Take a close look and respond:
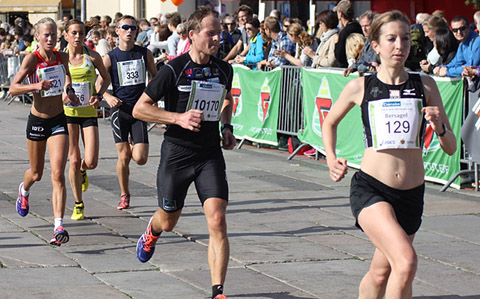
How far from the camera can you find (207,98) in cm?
627

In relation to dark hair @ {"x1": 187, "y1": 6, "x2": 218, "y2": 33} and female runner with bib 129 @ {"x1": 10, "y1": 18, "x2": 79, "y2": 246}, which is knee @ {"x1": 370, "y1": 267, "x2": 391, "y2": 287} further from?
female runner with bib 129 @ {"x1": 10, "y1": 18, "x2": 79, "y2": 246}

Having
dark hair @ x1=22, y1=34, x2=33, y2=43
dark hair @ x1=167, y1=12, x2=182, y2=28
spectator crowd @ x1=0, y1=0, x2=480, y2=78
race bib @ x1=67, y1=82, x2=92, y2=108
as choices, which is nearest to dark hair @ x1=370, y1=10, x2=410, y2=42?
race bib @ x1=67, y1=82, x2=92, y2=108

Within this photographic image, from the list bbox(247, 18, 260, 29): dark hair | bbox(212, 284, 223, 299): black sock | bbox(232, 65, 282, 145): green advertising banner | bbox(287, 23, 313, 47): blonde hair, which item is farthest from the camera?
bbox(247, 18, 260, 29): dark hair

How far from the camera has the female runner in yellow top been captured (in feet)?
30.6

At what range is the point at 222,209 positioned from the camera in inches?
238

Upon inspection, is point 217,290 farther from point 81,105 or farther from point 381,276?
point 81,105

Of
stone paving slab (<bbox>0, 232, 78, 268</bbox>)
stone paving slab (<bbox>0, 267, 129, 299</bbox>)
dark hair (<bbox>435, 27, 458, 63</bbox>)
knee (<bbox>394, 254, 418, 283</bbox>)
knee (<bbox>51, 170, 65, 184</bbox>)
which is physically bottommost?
stone paving slab (<bbox>0, 232, 78, 268</bbox>)

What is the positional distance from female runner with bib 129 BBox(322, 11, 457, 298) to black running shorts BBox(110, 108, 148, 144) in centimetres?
479

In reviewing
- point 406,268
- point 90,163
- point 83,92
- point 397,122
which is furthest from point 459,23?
point 406,268

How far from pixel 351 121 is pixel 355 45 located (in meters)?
1.03

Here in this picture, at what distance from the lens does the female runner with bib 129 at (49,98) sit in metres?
8.28

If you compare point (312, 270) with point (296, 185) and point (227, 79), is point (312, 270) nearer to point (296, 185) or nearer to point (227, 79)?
point (227, 79)

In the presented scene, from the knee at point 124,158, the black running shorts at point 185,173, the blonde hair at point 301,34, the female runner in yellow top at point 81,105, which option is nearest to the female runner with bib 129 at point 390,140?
the black running shorts at point 185,173

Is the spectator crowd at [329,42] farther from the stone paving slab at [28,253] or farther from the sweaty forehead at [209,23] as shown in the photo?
the sweaty forehead at [209,23]
